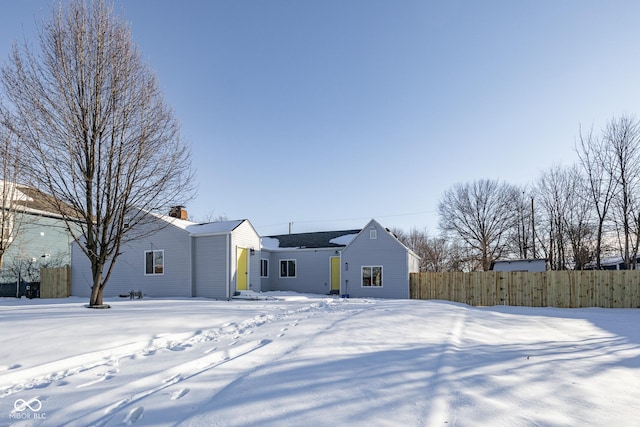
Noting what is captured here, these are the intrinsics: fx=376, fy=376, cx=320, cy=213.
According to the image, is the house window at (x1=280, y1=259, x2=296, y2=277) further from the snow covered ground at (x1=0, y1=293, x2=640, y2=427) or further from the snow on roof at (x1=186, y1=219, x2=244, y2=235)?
the snow covered ground at (x1=0, y1=293, x2=640, y2=427)

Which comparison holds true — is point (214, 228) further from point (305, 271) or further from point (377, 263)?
point (377, 263)

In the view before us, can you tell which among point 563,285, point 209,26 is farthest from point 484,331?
point 209,26

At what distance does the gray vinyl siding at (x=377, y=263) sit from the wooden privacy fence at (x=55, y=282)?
1376 cm

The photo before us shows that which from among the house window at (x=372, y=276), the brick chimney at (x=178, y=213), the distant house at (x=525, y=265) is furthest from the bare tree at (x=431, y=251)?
the brick chimney at (x=178, y=213)

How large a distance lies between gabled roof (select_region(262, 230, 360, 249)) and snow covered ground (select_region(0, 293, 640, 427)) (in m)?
14.8

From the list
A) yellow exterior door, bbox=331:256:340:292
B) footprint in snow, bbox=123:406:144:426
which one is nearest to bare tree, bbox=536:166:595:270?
yellow exterior door, bbox=331:256:340:292

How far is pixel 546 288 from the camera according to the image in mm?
15375

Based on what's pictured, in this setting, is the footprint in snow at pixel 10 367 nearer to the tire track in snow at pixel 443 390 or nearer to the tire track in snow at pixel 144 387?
the tire track in snow at pixel 144 387

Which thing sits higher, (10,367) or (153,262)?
(153,262)

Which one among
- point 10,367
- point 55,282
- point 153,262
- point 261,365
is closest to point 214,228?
point 153,262

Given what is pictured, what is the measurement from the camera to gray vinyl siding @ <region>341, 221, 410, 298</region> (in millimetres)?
19016

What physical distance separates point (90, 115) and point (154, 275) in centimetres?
906

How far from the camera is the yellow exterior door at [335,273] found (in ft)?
69.6

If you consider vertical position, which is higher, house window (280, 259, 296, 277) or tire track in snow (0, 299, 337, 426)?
tire track in snow (0, 299, 337, 426)
